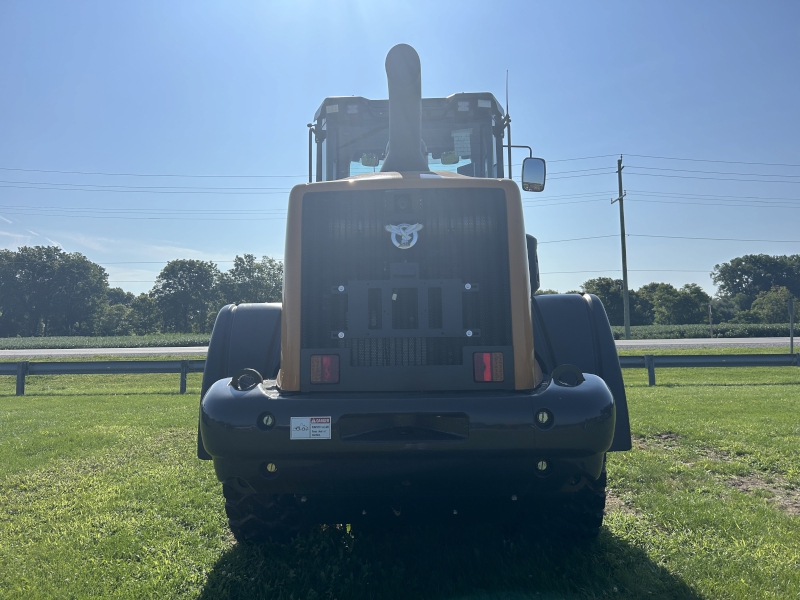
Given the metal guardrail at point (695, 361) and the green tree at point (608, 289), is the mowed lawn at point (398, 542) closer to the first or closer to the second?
the metal guardrail at point (695, 361)

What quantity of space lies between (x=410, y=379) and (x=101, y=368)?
10887mm

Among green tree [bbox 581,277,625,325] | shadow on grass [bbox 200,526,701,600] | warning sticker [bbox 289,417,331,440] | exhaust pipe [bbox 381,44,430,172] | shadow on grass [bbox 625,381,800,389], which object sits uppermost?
green tree [bbox 581,277,625,325]

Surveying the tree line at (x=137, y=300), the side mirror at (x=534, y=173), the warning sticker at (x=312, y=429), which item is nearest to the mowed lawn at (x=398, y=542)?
the warning sticker at (x=312, y=429)

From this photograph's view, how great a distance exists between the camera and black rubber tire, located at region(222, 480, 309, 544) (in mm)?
3209

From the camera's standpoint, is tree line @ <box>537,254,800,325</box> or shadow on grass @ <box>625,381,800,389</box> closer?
shadow on grass @ <box>625,381,800,389</box>

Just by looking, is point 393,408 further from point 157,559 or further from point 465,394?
point 157,559

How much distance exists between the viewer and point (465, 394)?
272cm

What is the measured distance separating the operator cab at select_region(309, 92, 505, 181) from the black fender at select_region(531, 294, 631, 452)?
1621 mm

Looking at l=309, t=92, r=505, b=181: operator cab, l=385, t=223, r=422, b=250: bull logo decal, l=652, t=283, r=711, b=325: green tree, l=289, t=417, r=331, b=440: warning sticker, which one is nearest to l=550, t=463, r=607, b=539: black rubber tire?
l=289, t=417, r=331, b=440: warning sticker

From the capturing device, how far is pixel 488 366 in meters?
2.81

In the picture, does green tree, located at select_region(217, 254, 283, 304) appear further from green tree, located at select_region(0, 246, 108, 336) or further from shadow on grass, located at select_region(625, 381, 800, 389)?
shadow on grass, located at select_region(625, 381, 800, 389)

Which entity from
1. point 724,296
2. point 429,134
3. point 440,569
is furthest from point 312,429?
point 724,296

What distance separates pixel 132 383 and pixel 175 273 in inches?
2511

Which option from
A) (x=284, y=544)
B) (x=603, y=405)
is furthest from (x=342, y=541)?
(x=603, y=405)
